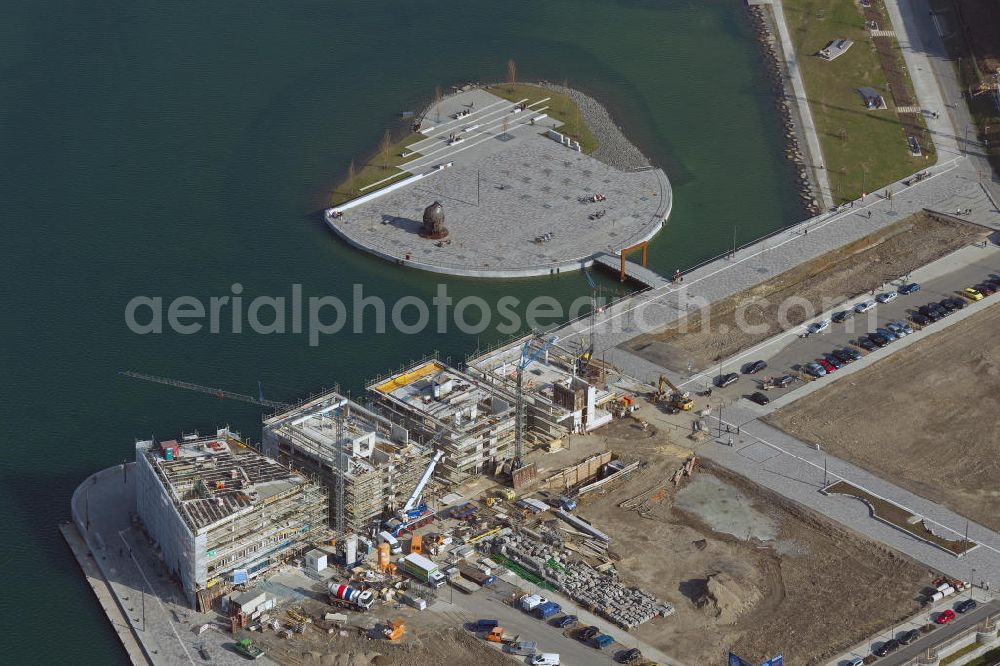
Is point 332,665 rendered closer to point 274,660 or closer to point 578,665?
point 274,660

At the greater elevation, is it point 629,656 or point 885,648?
point 629,656

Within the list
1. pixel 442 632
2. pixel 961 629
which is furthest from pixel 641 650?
pixel 961 629

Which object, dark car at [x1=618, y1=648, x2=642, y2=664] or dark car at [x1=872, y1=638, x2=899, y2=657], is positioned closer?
dark car at [x1=618, y1=648, x2=642, y2=664]

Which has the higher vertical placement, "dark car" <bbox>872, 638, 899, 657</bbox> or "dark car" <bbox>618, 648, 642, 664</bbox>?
"dark car" <bbox>618, 648, 642, 664</bbox>

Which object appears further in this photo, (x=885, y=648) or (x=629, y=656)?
(x=885, y=648)

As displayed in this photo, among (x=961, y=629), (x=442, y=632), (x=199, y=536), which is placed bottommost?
(x=961, y=629)
